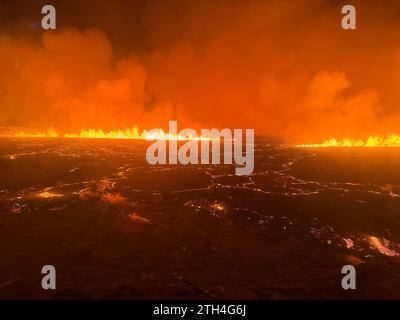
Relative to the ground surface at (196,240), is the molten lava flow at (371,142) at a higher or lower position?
higher

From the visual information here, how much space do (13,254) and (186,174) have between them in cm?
1784

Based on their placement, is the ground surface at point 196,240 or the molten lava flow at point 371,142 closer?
the ground surface at point 196,240

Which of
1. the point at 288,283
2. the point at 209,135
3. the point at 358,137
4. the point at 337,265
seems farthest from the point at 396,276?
the point at 209,135

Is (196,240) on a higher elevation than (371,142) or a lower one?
lower

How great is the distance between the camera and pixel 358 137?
9988 cm

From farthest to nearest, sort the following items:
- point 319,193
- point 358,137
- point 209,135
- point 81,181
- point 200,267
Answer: point 209,135, point 358,137, point 81,181, point 319,193, point 200,267

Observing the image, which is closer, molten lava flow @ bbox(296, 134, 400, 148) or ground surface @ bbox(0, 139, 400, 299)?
ground surface @ bbox(0, 139, 400, 299)

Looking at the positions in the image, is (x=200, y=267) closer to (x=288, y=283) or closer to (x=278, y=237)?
(x=288, y=283)

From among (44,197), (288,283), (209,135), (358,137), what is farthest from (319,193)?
(209,135)

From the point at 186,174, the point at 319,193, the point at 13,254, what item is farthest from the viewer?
the point at 186,174

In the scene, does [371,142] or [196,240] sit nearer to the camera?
[196,240]

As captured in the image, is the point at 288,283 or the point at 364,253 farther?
the point at 364,253

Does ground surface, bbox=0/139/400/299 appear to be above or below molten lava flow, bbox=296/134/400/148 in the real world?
below

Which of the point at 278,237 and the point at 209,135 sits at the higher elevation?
the point at 209,135
